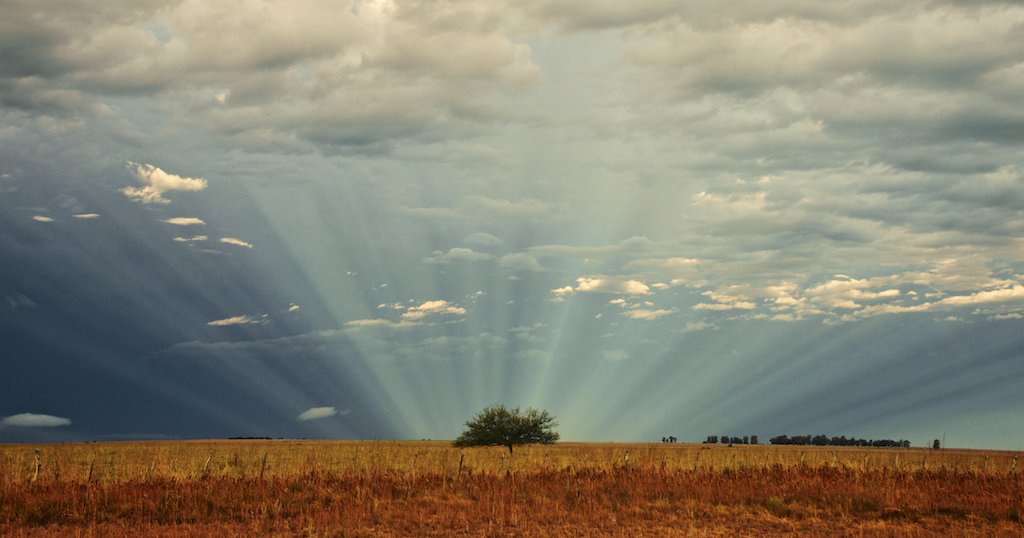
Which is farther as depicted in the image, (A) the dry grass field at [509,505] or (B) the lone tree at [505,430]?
(B) the lone tree at [505,430]

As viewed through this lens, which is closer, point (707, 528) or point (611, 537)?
point (611, 537)

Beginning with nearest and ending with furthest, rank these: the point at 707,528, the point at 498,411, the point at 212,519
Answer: the point at 707,528 < the point at 212,519 < the point at 498,411

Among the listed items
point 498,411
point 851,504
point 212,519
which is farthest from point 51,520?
point 498,411

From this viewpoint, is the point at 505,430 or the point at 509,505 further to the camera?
the point at 505,430

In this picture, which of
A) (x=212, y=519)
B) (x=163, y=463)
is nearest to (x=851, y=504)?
(x=212, y=519)

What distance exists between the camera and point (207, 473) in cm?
2608

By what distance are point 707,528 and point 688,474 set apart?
10.4 m

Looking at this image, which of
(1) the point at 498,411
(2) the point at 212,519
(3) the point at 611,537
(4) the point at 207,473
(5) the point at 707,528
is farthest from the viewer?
(1) the point at 498,411

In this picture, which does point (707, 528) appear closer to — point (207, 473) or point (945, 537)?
point (945, 537)

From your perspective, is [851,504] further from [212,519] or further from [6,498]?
[6,498]

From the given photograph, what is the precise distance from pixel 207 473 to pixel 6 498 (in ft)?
22.6

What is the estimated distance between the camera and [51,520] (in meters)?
19.4

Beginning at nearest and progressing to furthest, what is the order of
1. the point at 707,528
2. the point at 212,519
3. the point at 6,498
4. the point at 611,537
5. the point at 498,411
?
the point at 611,537 → the point at 707,528 → the point at 212,519 → the point at 6,498 → the point at 498,411

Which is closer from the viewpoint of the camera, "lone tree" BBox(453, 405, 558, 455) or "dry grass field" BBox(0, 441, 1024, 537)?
"dry grass field" BBox(0, 441, 1024, 537)
